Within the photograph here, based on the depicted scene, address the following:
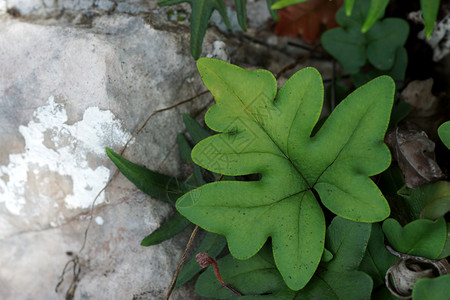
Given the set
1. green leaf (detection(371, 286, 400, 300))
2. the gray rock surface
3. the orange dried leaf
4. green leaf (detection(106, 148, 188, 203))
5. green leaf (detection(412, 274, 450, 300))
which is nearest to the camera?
green leaf (detection(412, 274, 450, 300))

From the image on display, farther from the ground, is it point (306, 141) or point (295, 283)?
point (306, 141)

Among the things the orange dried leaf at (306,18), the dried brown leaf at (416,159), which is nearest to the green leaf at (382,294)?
the dried brown leaf at (416,159)

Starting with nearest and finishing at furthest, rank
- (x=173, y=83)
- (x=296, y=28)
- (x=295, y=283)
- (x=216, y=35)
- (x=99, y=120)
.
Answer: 1. (x=295, y=283)
2. (x=99, y=120)
3. (x=173, y=83)
4. (x=216, y=35)
5. (x=296, y=28)

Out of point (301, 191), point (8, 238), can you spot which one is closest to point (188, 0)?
point (301, 191)

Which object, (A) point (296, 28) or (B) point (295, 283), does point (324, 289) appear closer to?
(B) point (295, 283)

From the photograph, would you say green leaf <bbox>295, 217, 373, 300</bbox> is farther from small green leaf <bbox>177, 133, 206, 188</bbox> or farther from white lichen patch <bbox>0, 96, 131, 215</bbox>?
white lichen patch <bbox>0, 96, 131, 215</bbox>

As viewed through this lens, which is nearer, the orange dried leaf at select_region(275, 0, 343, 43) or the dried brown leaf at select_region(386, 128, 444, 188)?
the dried brown leaf at select_region(386, 128, 444, 188)

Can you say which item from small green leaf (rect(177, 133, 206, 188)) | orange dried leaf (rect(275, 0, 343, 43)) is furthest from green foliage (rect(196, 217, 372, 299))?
orange dried leaf (rect(275, 0, 343, 43))
